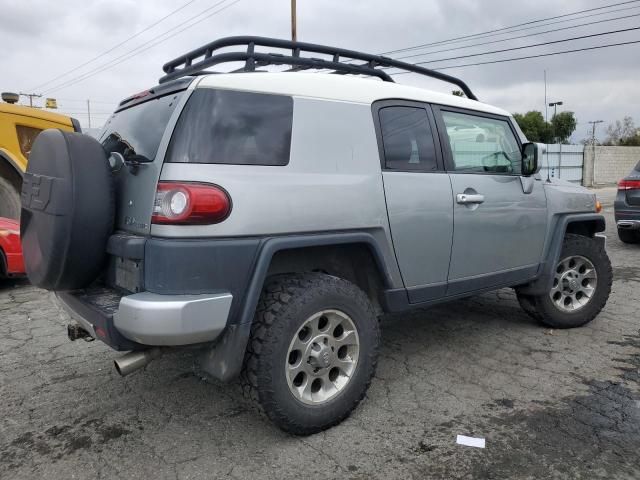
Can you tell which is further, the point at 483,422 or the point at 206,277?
the point at 483,422

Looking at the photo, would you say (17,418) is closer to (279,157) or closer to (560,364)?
(279,157)

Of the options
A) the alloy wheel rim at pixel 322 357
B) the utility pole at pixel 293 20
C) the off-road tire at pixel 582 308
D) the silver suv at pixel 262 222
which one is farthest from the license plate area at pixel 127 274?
the utility pole at pixel 293 20

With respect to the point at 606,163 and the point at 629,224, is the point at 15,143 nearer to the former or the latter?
the point at 629,224

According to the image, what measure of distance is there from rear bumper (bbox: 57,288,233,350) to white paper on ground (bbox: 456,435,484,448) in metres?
1.40

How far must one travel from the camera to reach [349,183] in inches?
112

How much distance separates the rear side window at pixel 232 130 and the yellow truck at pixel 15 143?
6.18 metres

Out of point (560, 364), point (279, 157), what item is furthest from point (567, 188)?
point (279, 157)

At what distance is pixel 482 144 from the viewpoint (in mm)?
3820

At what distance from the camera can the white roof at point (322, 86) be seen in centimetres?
259

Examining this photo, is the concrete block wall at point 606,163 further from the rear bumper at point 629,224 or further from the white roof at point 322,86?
the white roof at point 322,86

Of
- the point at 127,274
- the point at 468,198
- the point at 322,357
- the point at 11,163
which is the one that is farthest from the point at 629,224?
the point at 11,163

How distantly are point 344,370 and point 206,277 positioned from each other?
1011 mm

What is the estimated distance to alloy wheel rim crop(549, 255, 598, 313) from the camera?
4398mm

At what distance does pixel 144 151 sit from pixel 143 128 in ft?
0.75
